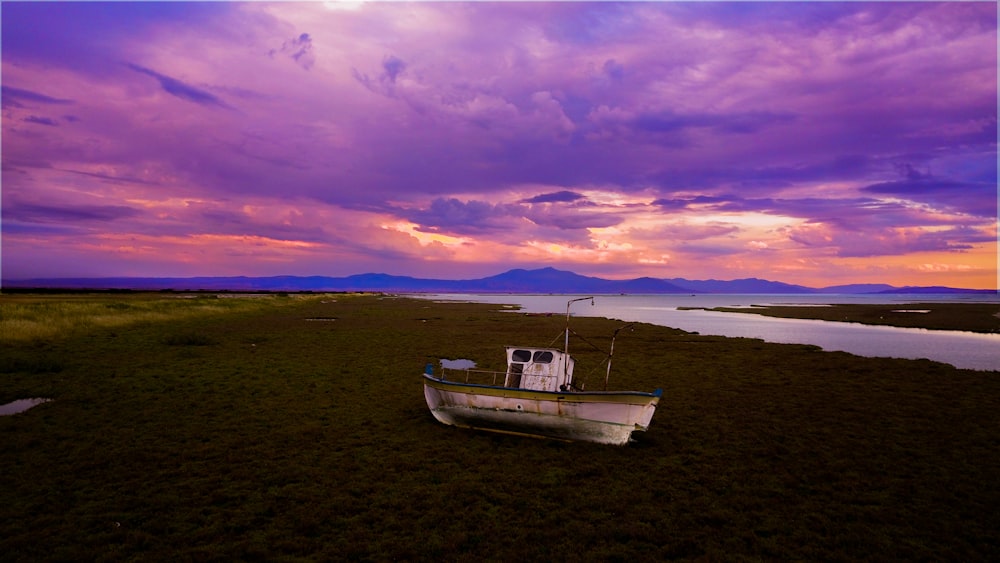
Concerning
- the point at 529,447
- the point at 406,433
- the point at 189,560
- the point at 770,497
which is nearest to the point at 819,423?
Result: the point at 770,497

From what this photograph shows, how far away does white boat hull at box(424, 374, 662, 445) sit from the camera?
15.3 meters

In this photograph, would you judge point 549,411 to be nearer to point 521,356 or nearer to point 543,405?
point 543,405

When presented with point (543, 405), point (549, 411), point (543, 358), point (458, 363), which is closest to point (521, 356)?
point (543, 358)

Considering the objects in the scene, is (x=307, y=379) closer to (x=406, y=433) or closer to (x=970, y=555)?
(x=406, y=433)

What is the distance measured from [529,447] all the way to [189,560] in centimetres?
951

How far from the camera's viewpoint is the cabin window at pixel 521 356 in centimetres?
1827

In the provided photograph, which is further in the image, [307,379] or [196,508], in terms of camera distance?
[307,379]

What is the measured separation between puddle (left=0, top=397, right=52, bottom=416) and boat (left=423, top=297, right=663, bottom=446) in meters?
14.8

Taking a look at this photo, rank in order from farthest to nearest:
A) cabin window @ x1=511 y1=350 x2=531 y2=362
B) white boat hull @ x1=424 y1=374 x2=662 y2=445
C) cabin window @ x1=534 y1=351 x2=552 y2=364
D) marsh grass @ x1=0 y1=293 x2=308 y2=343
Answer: marsh grass @ x1=0 y1=293 x2=308 y2=343 → cabin window @ x1=511 y1=350 x2=531 y2=362 → cabin window @ x1=534 y1=351 x2=552 y2=364 → white boat hull @ x1=424 y1=374 x2=662 y2=445

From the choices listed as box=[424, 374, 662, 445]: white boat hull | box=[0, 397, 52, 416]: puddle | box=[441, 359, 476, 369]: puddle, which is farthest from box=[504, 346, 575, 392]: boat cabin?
box=[0, 397, 52, 416]: puddle

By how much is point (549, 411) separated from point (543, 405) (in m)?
0.26

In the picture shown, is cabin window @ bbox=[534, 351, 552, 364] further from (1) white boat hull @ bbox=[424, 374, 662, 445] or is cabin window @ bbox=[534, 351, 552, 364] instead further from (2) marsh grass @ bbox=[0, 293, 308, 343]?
(2) marsh grass @ bbox=[0, 293, 308, 343]

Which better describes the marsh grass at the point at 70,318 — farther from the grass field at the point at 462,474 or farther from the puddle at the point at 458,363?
the puddle at the point at 458,363

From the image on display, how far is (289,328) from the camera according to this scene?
52688 mm
